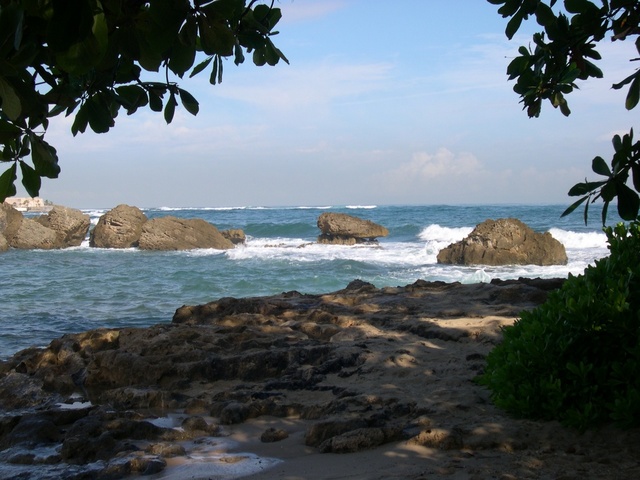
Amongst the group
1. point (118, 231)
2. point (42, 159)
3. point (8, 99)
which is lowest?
point (118, 231)

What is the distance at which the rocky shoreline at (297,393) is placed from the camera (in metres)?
3.59

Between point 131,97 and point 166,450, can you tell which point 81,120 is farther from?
point 166,450

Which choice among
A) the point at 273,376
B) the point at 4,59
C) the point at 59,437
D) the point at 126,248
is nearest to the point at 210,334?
the point at 273,376

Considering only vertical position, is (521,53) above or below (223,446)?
above

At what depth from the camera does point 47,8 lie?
5.07ft

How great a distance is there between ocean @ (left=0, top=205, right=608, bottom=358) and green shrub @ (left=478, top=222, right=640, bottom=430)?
22.0ft

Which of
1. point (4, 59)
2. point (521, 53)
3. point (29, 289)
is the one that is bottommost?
point (29, 289)

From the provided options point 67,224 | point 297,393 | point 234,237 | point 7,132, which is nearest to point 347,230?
point 234,237

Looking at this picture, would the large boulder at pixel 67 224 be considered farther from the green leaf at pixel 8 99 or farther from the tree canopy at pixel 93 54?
the green leaf at pixel 8 99

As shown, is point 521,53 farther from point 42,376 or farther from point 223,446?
point 42,376

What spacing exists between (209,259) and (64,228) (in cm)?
780

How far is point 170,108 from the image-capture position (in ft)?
8.39

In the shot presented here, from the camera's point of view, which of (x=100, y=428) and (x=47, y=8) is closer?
(x=47, y=8)

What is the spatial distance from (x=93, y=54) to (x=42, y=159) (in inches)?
23.7
